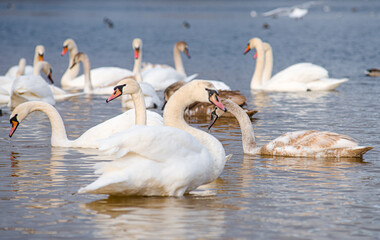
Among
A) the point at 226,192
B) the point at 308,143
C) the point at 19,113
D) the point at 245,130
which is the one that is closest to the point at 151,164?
the point at 226,192

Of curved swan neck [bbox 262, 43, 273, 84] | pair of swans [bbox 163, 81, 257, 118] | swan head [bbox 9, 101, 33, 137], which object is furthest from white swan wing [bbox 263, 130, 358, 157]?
curved swan neck [bbox 262, 43, 273, 84]

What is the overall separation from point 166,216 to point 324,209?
140 centimetres

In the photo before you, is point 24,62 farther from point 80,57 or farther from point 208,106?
point 208,106

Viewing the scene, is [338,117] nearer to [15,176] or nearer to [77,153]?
[77,153]

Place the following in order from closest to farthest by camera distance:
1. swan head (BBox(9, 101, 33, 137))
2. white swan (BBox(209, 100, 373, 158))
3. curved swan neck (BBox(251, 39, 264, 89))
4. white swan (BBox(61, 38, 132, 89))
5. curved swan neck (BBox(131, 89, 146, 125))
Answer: curved swan neck (BBox(131, 89, 146, 125)) → white swan (BBox(209, 100, 373, 158)) → swan head (BBox(9, 101, 33, 137)) → curved swan neck (BBox(251, 39, 264, 89)) → white swan (BBox(61, 38, 132, 89))

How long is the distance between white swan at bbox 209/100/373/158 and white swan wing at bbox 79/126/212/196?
8.50 ft

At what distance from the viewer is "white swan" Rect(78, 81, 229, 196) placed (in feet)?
21.3

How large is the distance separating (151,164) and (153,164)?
0.02 meters

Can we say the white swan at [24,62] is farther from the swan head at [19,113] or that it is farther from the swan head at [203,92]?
the swan head at [203,92]

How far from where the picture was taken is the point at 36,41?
38.6 metres

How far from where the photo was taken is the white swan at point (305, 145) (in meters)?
9.12

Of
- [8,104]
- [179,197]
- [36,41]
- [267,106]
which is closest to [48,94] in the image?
[8,104]

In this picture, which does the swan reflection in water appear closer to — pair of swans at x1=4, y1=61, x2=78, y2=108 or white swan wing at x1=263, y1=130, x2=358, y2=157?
white swan wing at x1=263, y1=130, x2=358, y2=157

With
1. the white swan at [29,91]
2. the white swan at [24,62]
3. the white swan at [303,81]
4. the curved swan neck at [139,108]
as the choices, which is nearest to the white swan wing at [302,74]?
the white swan at [303,81]
